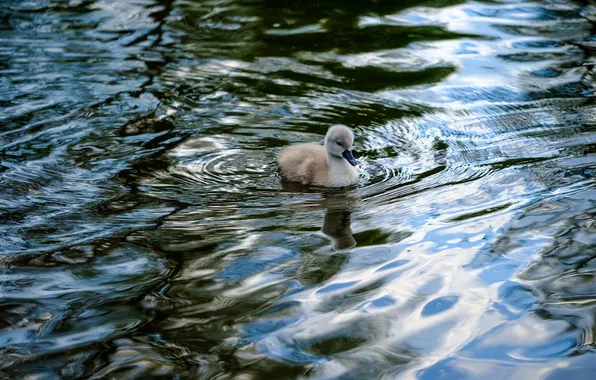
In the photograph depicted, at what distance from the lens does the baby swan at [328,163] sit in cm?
604

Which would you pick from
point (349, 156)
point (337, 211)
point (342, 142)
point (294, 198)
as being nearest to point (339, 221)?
point (337, 211)

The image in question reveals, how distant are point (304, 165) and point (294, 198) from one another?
382 mm

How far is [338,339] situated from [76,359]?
44.6 inches

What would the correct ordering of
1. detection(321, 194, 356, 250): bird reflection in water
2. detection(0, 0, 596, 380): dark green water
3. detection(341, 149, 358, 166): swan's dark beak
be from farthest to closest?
detection(341, 149, 358, 166): swan's dark beak
detection(321, 194, 356, 250): bird reflection in water
detection(0, 0, 596, 380): dark green water

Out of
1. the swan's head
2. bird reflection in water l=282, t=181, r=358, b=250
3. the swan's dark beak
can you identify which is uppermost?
the swan's head

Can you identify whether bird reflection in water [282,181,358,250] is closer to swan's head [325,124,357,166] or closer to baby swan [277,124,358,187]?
baby swan [277,124,358,187]

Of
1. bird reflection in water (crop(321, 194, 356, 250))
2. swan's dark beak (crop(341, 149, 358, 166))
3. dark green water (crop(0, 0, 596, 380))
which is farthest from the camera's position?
swan's dark beak (crop(341, 149, 358, 166))

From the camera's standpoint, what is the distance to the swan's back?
6.08 m

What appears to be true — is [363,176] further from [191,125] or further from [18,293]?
[18,293]

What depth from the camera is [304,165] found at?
6109 millimetres

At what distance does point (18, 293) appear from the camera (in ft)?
13.9

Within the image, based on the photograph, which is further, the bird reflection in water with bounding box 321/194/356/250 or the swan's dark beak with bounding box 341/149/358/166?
the swan's dark beak with bounding box 341/149/358/166

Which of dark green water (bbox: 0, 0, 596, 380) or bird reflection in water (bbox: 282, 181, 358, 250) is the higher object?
dark green water (bbox: 0, 0, 596, 380)

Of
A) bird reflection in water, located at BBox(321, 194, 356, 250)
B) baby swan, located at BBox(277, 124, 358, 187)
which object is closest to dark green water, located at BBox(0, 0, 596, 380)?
bird reflection in water, located at BBox(321, 194, 356, 250)
